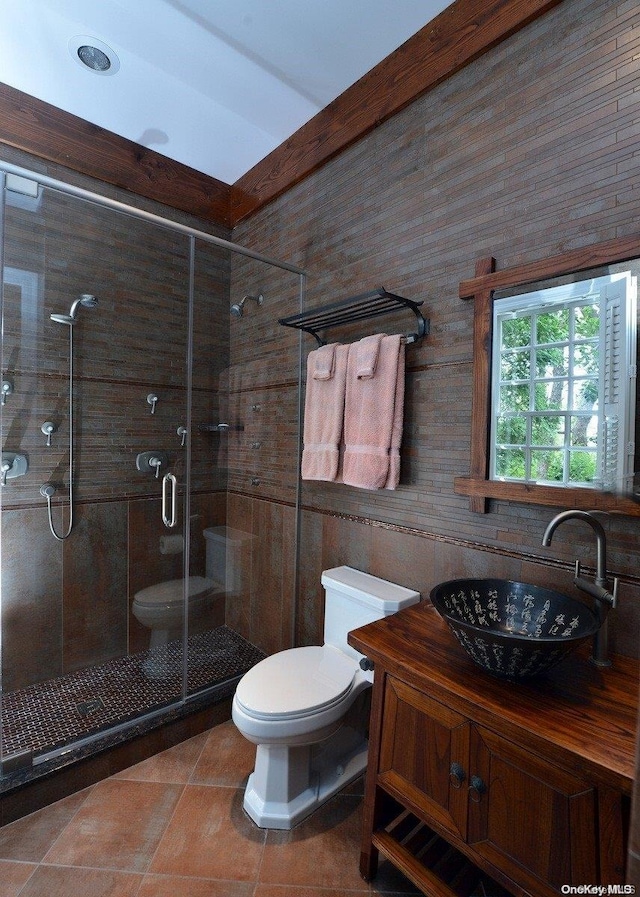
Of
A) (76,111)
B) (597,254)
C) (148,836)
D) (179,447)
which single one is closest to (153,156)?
(76,111)

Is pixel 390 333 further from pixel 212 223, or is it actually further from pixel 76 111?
pixel 76 111

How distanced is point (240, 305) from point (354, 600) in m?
1.62

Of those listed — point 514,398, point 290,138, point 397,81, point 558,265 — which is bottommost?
point 514,398

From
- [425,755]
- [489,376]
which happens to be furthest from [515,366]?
[425,755]

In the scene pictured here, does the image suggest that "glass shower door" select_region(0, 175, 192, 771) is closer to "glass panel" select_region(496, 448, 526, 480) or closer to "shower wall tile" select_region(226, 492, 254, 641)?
"shower wall tile" select_region(226, 492, 254, 641)

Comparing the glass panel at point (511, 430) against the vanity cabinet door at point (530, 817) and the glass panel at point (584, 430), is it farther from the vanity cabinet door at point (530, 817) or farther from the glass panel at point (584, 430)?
the vanity cabinet door at point (530, 817)

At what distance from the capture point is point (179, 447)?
2.26m

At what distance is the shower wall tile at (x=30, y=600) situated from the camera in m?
1.94

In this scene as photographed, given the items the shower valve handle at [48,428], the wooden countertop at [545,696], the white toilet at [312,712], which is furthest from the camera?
the shower valve handle at [48,428]

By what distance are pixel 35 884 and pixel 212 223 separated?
308 cm

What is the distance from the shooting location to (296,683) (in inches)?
62.9

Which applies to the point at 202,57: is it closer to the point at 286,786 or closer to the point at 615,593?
the point at 615,593

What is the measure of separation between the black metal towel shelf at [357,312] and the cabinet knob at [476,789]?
137cm

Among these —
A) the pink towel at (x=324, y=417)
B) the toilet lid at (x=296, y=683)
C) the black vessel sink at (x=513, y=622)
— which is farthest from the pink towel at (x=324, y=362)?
the toilet lid at (x=296, y=683)
